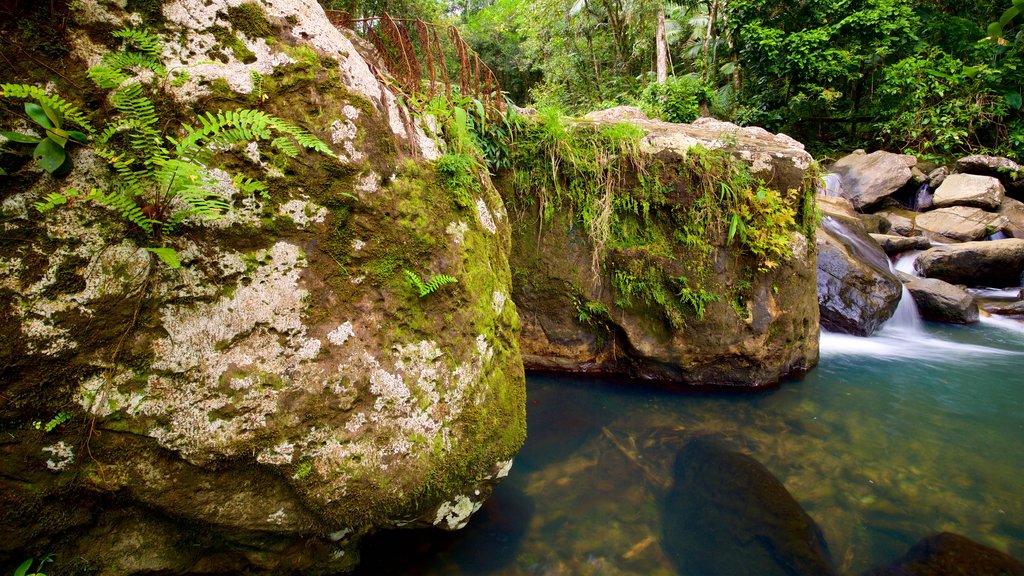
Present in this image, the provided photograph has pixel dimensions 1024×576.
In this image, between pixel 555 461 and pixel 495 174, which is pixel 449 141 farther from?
pixel 555 461

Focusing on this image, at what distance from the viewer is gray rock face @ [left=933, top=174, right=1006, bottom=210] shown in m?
11.0

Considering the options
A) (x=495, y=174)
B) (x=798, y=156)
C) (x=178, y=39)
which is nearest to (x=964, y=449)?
(x=798, y=156)

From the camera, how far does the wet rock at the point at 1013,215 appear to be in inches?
408

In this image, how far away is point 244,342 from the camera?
6.35 ft

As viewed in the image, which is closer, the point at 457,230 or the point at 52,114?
the point at 52,114

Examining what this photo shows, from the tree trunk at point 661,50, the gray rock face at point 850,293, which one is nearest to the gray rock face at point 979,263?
the gray rock face at point 850,293

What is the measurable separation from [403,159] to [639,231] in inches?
124

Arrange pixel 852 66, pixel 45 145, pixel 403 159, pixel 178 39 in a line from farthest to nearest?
pixel 852 66, pixel 403 159, pixel 178 39, pixel 45 145

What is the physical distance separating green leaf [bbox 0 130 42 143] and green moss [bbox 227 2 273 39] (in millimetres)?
940

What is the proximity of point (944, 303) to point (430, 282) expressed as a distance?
10.0 meters

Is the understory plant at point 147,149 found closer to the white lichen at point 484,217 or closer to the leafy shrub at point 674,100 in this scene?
the white lichen at point 484,217

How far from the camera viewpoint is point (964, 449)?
4.13 m

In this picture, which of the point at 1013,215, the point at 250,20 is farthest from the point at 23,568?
the point at 1013,215

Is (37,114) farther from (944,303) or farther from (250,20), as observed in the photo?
(944,303)
